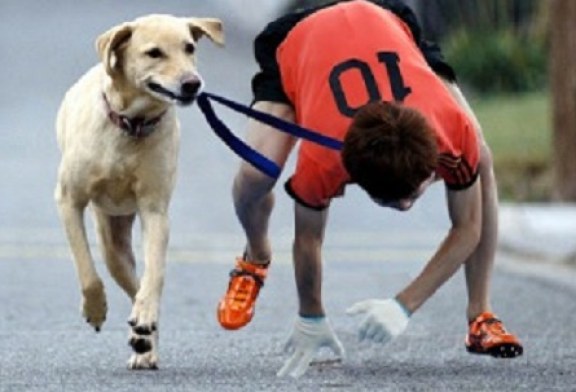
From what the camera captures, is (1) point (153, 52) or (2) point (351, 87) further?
(1) point (153, 52)

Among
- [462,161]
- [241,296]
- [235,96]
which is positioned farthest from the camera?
[235,96]

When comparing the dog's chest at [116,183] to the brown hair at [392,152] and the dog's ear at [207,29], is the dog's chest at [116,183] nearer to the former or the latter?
the dog's ear at [207,29]

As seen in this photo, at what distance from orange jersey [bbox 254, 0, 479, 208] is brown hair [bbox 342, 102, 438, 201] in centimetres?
18

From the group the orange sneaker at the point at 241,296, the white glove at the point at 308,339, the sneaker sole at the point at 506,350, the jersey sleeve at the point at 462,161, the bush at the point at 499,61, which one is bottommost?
the bush at the point at 499,61

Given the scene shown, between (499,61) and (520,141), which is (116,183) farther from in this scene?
(499,61)

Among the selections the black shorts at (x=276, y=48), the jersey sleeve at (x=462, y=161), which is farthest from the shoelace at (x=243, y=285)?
the jersey sleeve at (x=462, y=161)

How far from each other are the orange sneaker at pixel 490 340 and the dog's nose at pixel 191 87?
1512mm

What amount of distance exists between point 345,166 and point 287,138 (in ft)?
3.25

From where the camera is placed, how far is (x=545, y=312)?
1234cm

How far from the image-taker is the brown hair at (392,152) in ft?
27.1

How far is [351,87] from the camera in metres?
8.77

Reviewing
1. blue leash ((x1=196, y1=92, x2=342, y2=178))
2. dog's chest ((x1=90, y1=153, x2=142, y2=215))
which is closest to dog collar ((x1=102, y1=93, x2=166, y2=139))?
dog's chest ((x1=90, y1=153, x2=142, y2=215))

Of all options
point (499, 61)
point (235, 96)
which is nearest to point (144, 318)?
point (499, 61)

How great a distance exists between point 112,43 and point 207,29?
428 mm
